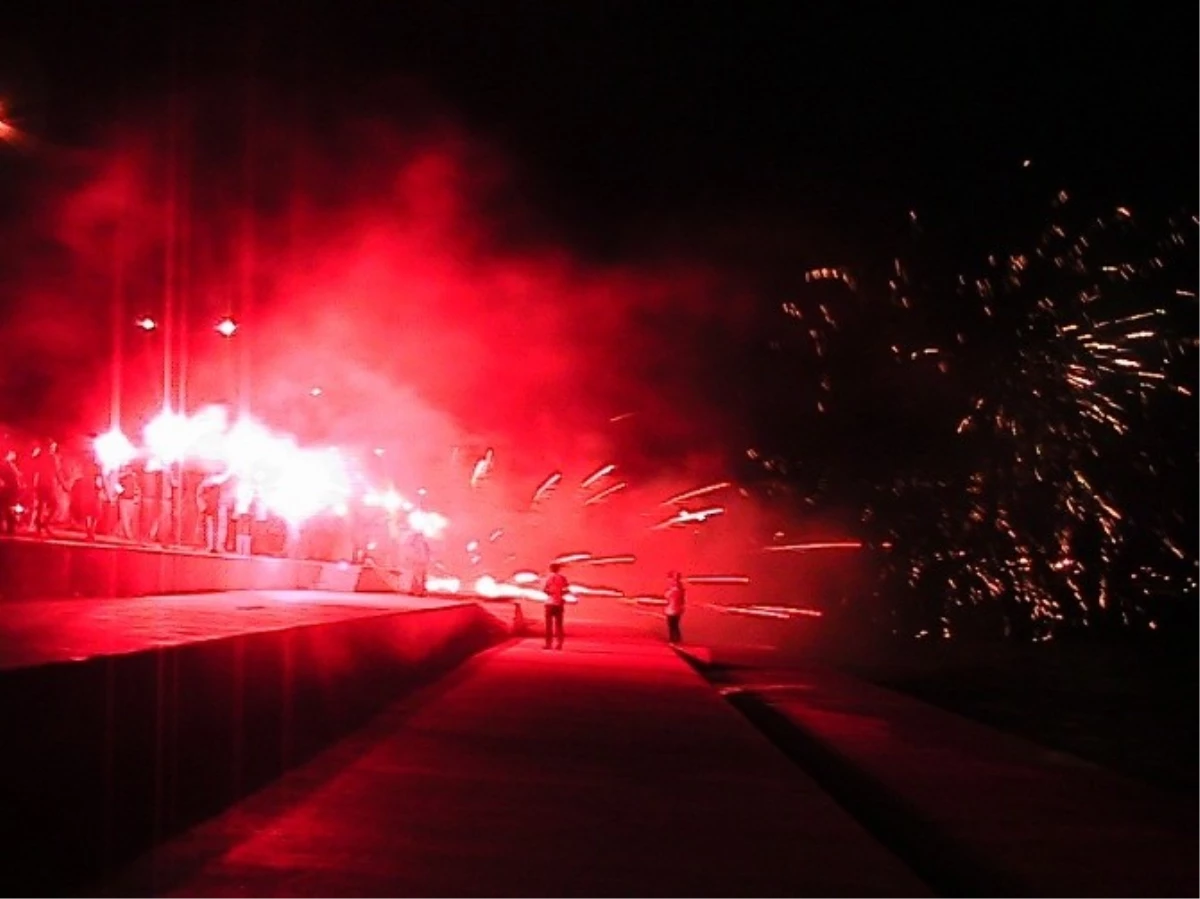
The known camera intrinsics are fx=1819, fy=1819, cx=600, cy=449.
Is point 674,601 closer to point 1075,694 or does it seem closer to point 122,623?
point 1075,694

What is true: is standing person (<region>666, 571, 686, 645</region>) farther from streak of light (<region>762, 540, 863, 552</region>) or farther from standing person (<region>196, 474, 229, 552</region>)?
streak of light (<region>762, 540, 863, 552</region>)

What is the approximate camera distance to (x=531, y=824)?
11.2 metres

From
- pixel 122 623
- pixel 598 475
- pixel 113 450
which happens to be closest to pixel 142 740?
pixel 122 623

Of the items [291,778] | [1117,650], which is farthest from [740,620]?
[291,778]

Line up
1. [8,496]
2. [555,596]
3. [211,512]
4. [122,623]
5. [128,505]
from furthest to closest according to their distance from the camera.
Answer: [555,596], [211,512], [128,505], [8,496], [122,623]

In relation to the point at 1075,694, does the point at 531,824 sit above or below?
above

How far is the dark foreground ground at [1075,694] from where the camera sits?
91.1ft

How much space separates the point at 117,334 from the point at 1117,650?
51.9 metres

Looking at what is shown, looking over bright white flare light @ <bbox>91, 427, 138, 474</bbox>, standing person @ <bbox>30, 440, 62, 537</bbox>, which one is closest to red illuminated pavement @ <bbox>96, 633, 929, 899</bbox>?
standing person @ <bbox>30, 440, 62, 537</bbox>

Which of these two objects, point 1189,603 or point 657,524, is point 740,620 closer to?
point 657,524

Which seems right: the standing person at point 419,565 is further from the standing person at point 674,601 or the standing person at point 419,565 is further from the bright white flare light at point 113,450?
the bright white flare light at point 113,450

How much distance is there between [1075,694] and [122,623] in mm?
32910

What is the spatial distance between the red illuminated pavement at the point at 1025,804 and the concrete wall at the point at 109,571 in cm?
859

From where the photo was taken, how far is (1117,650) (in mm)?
75688
